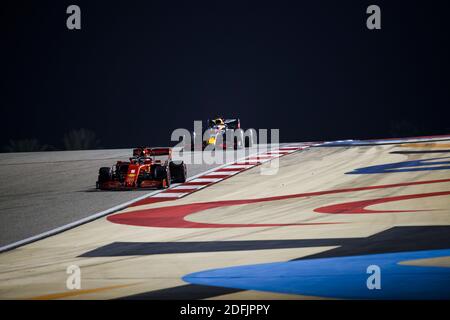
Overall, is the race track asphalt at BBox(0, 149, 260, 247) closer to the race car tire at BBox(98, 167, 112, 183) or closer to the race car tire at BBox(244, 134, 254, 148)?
the race car tire at BBox(98, 167, 112, 183)

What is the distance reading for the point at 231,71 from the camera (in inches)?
967

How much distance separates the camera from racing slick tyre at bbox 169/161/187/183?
13.8m

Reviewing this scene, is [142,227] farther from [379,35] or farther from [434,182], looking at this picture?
[379,35]

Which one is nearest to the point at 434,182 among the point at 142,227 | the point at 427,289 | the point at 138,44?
the point at 142,227

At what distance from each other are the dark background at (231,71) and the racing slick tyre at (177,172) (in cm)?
1061

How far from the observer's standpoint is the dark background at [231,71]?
24.4 metres

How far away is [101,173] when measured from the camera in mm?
13172

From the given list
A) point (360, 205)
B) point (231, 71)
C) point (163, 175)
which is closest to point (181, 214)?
point (360, 205)

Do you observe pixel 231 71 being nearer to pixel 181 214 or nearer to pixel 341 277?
pixel 181 214

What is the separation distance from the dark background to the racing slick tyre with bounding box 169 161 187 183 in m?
10.6

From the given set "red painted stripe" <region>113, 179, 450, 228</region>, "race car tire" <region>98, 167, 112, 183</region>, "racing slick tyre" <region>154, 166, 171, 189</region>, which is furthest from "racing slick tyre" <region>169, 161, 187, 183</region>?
"red painted stripe" <region>113, 179, 450, 228</region>

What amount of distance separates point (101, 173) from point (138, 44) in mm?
12175

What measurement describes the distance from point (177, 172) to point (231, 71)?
36.6 ft

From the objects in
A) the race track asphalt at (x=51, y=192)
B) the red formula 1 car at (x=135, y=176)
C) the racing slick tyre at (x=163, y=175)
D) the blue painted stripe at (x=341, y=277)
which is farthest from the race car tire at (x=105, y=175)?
the blue painted stripe at (x=341, y=277)
